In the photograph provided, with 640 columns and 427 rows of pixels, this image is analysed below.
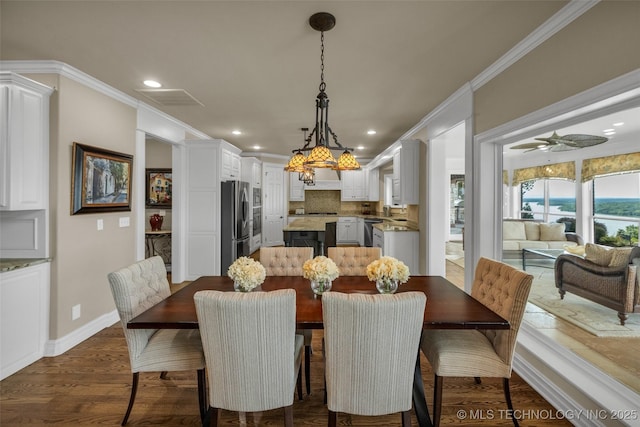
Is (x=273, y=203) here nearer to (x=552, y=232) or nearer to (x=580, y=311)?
(x=552, y=232)

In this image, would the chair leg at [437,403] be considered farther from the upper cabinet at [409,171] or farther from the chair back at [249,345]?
the upper cabinet at [409,171]

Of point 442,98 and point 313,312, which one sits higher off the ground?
point 442,98

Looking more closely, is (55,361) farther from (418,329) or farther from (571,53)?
(571,53)

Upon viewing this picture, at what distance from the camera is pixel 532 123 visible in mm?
2191

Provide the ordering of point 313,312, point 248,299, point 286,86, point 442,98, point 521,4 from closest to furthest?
1. point 248,299
2. point 313,312
3. point 521,4
4. point 286,86
5. point 442,98

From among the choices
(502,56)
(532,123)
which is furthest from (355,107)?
(532,123)

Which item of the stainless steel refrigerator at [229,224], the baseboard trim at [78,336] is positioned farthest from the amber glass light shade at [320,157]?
the stainless steel refrigerator at [229,224]

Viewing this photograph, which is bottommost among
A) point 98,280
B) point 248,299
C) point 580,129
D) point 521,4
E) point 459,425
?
point 459,425

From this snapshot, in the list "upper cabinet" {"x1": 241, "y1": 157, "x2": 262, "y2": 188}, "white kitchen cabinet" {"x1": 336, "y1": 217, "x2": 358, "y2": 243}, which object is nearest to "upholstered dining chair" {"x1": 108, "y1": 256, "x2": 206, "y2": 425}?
"upper cabinet" {"x1": 241, "y1": 157, "x2": 262, "y2": 188}

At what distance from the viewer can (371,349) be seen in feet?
4.53

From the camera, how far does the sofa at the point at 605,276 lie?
1846 mm

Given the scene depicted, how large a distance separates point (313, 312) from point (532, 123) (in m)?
2.04

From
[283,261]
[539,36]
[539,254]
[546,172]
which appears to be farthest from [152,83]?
[539,254]

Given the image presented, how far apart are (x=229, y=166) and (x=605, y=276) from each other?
4.98m
